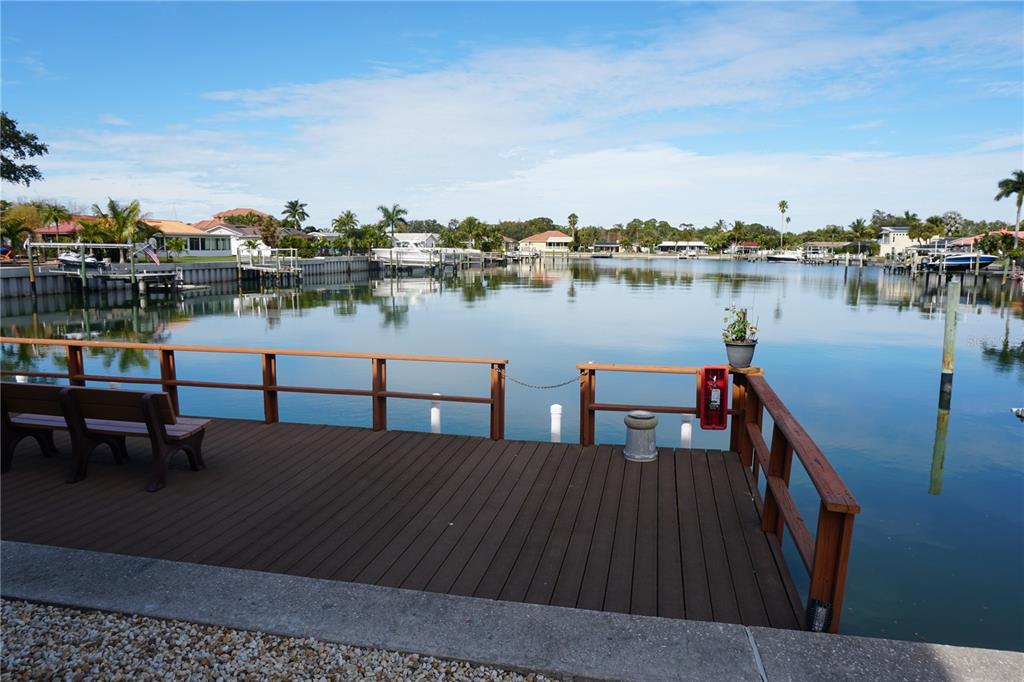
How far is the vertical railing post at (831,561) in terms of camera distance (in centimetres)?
340

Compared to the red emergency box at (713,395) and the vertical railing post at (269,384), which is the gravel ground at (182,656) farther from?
the red emergency box at (713,395)

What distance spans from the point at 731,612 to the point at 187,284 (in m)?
61.9

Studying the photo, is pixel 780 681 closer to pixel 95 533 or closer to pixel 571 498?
pixel 571 498

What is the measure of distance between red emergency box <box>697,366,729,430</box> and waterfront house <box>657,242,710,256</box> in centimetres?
15911

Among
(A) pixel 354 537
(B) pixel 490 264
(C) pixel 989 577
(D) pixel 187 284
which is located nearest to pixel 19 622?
(A) pixel 354 537

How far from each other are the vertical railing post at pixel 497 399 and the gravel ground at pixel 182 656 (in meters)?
4.05

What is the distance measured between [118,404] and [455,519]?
3254mm

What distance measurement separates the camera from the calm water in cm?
838

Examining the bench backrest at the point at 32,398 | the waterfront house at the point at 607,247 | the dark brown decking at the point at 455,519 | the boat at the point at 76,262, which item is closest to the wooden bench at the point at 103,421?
the bench backrest at the point at 32,398

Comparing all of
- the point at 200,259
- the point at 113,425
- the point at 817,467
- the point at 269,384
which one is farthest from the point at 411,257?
the point at 817,467

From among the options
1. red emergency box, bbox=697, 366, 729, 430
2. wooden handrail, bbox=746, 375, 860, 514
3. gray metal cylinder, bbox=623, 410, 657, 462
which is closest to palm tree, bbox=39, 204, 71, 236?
gray metal cylinder, bbox=623, 410, 657, 462

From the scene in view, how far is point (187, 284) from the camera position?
57938 millimetres

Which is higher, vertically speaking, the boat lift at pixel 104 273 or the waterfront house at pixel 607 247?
the waterfront house at pixel 607 247

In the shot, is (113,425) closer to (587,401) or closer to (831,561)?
(587,401)
